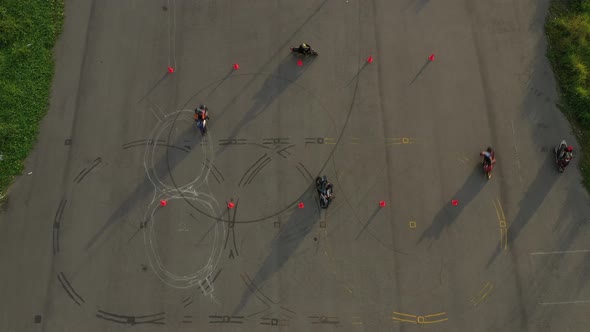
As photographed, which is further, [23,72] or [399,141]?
[23,72]

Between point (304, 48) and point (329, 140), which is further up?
point (304, 48)

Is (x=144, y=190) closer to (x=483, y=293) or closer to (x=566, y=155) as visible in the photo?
(x=483, y=293)

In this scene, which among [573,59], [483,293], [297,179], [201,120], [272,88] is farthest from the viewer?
[272,88]

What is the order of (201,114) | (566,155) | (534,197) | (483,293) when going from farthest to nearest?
(201,114) < (534,197) < (566,155) < (483,293)

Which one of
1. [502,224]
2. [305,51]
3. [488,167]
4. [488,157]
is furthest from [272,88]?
[502,224]

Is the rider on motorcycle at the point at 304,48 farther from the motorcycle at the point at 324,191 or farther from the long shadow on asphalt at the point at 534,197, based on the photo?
the long shadow on asphalt at the point at 534,197

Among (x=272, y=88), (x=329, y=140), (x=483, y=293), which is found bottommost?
(x=483, y=293)
